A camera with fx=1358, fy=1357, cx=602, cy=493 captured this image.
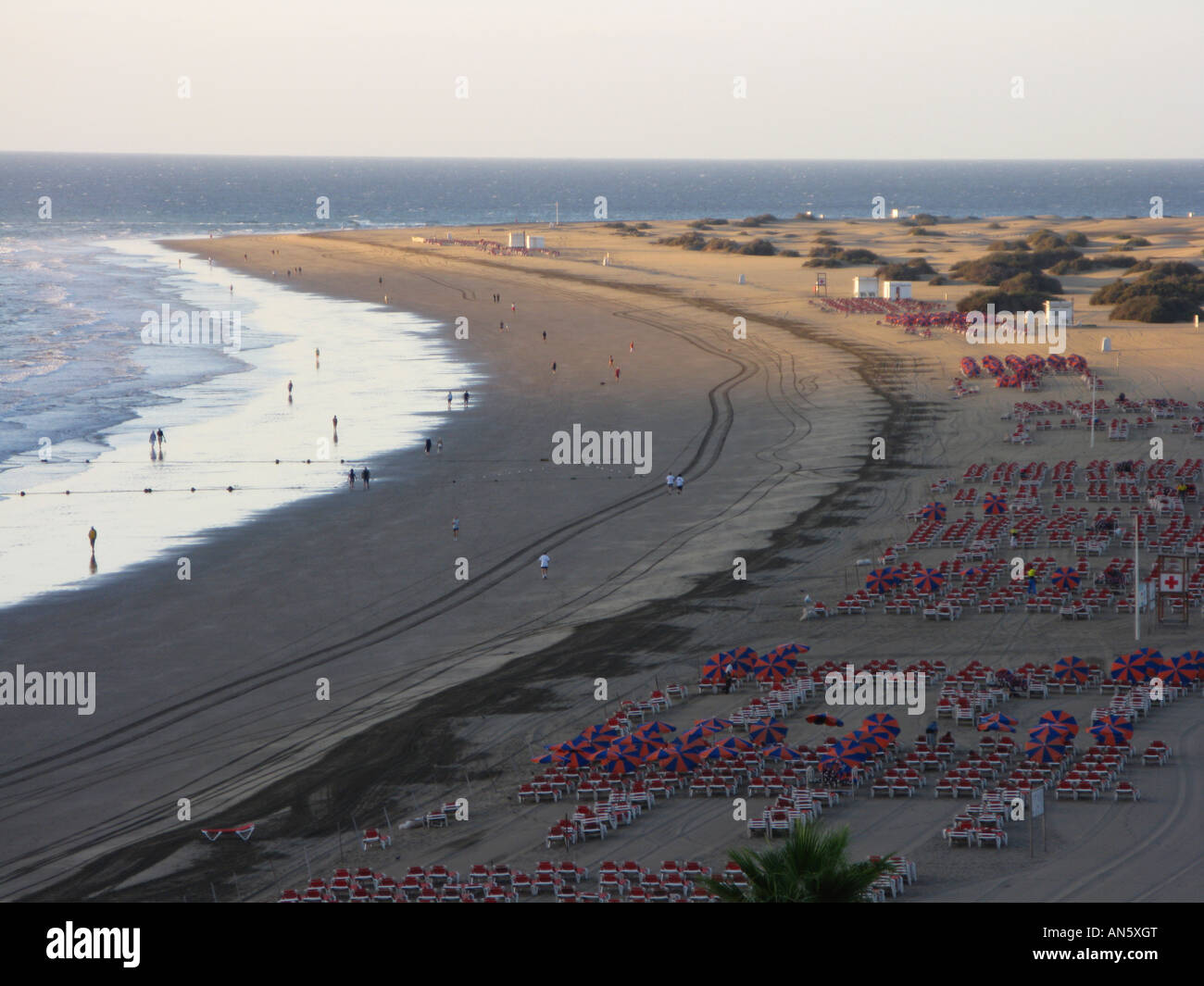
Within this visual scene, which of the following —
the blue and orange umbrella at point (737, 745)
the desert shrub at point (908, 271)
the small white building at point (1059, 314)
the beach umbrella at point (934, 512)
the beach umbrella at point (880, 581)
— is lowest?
the blue and orange umbrella at point (737, 745)

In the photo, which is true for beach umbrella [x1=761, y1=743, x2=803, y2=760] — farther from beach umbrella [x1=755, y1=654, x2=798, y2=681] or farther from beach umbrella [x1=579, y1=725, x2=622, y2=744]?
beach umbrella [x1=755, y1=654, x2=798, y2=681]

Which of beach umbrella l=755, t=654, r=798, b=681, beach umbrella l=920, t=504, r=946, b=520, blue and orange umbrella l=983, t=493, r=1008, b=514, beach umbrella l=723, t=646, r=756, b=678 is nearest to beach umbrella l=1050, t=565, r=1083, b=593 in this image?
beach umbrella l=920, t=504, r=946, b=520

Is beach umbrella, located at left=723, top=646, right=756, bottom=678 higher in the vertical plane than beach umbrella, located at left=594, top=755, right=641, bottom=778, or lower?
higher

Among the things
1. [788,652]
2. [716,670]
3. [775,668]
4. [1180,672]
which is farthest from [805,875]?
[1180,672]

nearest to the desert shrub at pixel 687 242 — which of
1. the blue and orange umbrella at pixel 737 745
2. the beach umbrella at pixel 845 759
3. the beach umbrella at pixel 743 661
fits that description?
the beach umbrella at pixel 743 661

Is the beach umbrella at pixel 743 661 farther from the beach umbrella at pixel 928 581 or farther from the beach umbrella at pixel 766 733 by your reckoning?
the beach umbrella at pixel 928 581

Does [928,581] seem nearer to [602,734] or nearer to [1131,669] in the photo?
[1131,669]
